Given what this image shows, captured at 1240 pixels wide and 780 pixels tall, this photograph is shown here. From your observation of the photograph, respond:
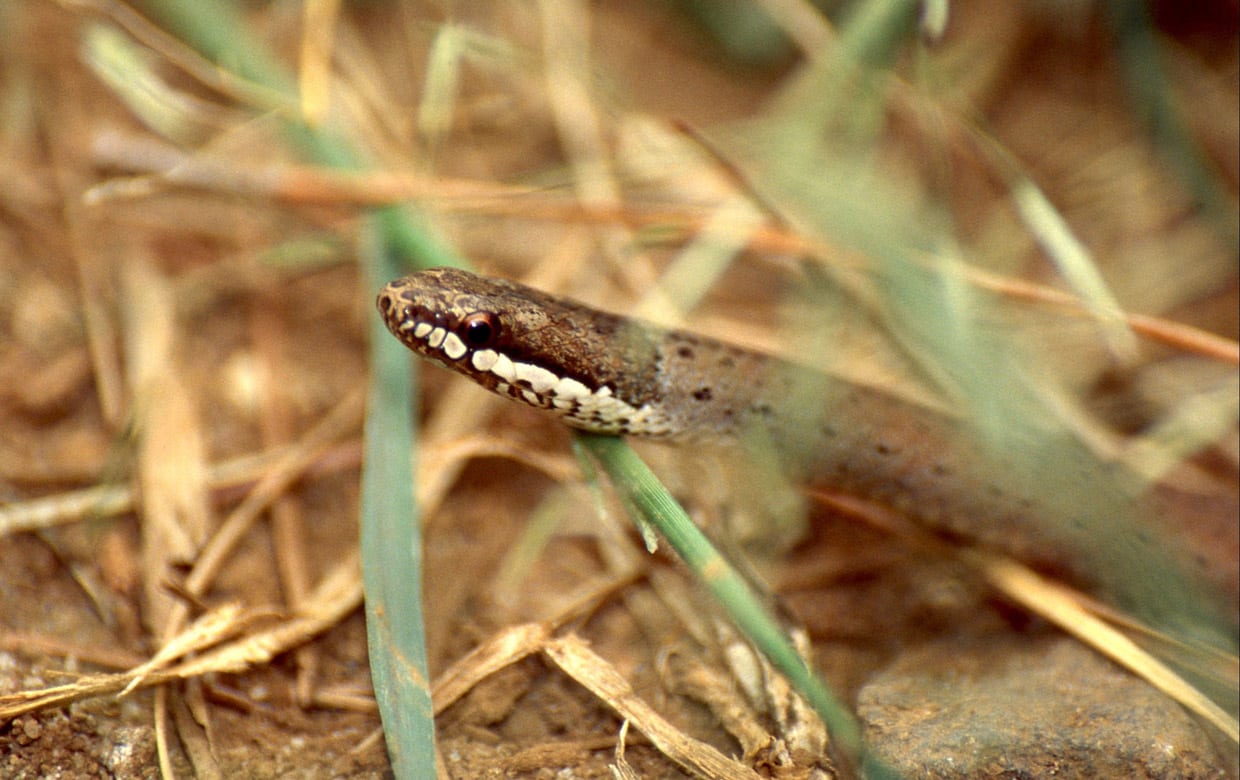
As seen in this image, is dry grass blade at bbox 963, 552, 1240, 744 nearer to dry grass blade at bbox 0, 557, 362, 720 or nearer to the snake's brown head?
the snake's brown head

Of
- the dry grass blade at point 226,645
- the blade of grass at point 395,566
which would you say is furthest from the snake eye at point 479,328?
the dry grass blade at point 226,645

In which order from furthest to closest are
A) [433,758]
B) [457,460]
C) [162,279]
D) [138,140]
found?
[138,140], [162,279], [457,460], [433,758]

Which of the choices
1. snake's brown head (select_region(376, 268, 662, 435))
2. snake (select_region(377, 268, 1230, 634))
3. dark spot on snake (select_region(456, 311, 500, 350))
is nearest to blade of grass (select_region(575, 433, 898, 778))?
snake's brown head (select_region(376, 268, 662, 435))

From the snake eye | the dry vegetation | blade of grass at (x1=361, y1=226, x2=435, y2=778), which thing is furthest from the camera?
the snake eye

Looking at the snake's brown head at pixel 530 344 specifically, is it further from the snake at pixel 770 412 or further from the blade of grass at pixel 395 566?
the blade of grass at pixel 395 566

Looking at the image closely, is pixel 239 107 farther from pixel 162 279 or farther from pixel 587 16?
pixel 587 16

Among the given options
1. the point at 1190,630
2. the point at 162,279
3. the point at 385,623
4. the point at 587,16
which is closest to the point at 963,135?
the point at 587,16

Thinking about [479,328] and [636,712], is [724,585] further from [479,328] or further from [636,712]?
[479,328]
